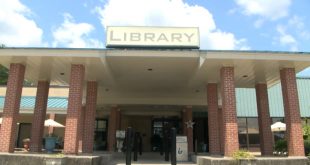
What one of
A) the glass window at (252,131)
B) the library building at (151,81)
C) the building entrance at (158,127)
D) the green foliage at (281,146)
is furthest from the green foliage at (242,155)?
the glass window at (252,131)

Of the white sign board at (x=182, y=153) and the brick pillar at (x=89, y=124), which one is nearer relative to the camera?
the white sign board at (x=182, y=153)

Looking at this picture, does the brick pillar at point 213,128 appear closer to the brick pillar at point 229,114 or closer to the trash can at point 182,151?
the trash can at point 182,151

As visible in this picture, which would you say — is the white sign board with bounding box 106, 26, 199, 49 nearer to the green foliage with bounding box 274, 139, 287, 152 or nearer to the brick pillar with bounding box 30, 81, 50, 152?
the brick pillar with bounding box 30, 81, 50, 152

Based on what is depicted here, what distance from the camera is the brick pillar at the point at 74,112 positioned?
14531mm

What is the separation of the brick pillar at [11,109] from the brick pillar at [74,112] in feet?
8.24

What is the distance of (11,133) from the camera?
15031mm

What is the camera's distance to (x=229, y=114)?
1509cm

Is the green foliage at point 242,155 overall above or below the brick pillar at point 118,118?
below

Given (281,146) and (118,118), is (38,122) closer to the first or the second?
(118,118)

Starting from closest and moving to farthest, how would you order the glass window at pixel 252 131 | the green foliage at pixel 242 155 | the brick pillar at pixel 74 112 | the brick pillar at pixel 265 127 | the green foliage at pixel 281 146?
1. the green foliage at pixel 242 155
2. the brick pillar at pixel 74 112
3. the brick pillar at pixel 265 127
4. the green foliage at pixel 281 146
5. the glass window at pixel 252 131

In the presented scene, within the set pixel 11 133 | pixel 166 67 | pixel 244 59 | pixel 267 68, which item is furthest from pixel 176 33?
pixel 11 133

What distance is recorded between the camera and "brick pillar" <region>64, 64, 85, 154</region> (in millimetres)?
14531

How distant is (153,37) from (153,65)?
53.3 inches

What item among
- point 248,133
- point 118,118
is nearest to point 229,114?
point 118,118
